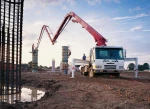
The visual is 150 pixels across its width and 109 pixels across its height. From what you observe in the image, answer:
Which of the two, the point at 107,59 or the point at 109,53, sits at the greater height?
the point at 109,53

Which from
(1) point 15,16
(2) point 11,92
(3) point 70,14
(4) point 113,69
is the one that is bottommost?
(2) point 11,92

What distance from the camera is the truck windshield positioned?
2077 cm

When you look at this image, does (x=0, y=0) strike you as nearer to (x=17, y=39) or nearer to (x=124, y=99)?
(x=17, y=39)

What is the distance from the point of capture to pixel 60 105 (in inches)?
369

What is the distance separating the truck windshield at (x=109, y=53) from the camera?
20.8m

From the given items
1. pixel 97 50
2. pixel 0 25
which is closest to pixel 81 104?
pixel 0 25

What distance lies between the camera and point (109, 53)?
2083 centimetres

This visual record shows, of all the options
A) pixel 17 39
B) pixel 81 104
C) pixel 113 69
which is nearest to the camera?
pixel 81 104

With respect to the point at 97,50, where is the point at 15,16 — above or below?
above

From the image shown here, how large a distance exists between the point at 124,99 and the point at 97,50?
451 inches

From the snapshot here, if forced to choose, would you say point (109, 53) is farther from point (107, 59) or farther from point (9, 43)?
point (9, 43)

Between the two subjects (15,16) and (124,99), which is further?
(15,16)

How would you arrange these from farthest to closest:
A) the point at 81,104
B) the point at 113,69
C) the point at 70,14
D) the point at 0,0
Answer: the point at 70,14 < the point at 113,69 < the point at 0,0 < the point at 81,104

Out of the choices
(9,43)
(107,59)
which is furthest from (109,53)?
(9,43)
